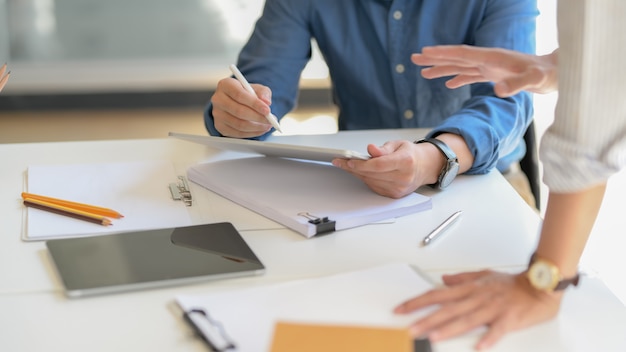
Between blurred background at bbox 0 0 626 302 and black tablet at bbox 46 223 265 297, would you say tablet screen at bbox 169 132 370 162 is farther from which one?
blurred background at bbox 0 0 626 302

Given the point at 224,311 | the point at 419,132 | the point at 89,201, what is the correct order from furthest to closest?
the point at 419,132
the point at 89,201
the point at 224,311

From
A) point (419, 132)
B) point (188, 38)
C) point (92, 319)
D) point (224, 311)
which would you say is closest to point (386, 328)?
point (224, 311)

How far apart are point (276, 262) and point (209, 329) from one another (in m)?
0.19

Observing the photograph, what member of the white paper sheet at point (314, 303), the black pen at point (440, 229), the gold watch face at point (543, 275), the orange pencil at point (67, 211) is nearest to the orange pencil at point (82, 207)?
the orange pencil at point (67, 211)

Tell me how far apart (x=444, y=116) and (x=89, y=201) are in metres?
0.76

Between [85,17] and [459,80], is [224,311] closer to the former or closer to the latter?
[459,80]

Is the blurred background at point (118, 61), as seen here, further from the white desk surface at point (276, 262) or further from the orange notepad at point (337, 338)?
the orange notepad at point (337, 338)

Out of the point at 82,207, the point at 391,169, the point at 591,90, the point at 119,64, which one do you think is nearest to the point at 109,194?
the point at 82,207

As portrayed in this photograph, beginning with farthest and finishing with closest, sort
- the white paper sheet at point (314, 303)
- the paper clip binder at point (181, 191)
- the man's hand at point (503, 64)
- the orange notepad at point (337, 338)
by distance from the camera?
1. the paper clip binder at point (181, 191)
2. the man's hand at point (503, 64)
3. the white paper sheet at point (314, 303)
4. the orange notepad at point (337, 338)

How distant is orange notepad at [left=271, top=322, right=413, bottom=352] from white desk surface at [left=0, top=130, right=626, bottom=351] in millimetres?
105

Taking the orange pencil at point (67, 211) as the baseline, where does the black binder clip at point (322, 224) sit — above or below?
above

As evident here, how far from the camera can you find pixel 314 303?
2.77 ft

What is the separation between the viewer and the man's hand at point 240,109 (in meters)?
1.30

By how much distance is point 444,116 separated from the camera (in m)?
1.62
